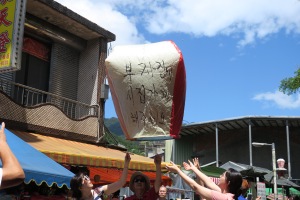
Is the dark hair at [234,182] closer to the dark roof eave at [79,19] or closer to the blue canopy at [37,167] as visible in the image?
the blue canopy at [37,167]

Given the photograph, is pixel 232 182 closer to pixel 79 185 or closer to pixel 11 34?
pixel 79 185

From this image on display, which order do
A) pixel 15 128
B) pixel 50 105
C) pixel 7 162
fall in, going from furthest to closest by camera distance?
1. pixel 50 105
2. pixel 15 128
3. pixel 7 162

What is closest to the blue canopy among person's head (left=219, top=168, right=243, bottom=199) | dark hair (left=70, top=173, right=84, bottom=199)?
dark hair (left=70, top=173, right=84, bottom=199)

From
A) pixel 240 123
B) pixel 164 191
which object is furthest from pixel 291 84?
pixel 164 191

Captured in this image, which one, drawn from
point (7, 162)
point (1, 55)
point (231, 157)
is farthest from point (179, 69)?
point (231, 157)

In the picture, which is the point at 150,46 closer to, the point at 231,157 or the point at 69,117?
the point at 69,117

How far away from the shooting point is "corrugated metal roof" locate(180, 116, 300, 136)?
971 inches

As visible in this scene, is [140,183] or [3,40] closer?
[140,183]

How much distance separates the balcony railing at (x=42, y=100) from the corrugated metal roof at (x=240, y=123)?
13.5 m

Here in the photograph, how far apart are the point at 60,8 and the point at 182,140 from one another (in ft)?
61.9

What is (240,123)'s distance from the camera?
26.2m

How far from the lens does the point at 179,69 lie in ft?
17.0

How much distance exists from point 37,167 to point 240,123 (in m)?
21.1

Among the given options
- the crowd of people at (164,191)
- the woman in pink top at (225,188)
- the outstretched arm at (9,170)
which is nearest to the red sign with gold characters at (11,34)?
the crowd of people at (164,191)
